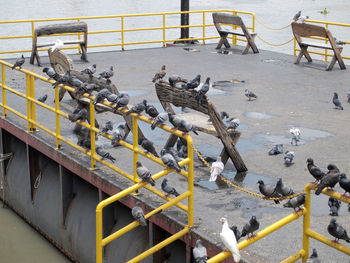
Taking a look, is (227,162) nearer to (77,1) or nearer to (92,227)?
(92,227)

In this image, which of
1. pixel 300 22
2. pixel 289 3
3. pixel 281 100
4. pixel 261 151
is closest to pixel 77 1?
pixel 289 3

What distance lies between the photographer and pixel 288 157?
30.5ft

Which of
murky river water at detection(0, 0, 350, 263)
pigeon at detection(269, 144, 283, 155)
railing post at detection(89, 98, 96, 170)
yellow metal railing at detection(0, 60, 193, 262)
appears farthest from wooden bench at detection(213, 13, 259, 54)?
murky river water at detection(0, 0, 350, 263)

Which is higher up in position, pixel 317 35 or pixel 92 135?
pixel 317 35

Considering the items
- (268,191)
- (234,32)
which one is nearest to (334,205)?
(268,191)

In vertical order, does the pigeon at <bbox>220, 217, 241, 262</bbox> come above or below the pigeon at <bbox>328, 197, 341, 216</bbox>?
above

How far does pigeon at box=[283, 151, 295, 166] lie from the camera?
9.29m

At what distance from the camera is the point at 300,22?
17406mm

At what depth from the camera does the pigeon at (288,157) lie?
9.29m

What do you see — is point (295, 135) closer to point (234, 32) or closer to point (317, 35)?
point (317, 35)

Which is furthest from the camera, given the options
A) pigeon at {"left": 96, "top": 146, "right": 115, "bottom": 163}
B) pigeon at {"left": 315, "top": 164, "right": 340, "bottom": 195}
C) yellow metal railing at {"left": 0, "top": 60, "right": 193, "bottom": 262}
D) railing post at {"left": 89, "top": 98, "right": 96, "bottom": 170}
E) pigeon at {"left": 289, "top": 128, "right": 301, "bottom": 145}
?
pigeon at {"left": 289, "top": 128, "right": 301, "bottom": 145}

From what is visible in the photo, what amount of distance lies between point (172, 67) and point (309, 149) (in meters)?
6.87

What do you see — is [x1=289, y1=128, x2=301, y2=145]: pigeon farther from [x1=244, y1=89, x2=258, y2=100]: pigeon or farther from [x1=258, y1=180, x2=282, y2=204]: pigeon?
[x1=244, y1=89, x2=258, y2=100]: pigeon

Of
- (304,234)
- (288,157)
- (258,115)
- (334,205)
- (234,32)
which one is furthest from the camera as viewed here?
(234,32)
